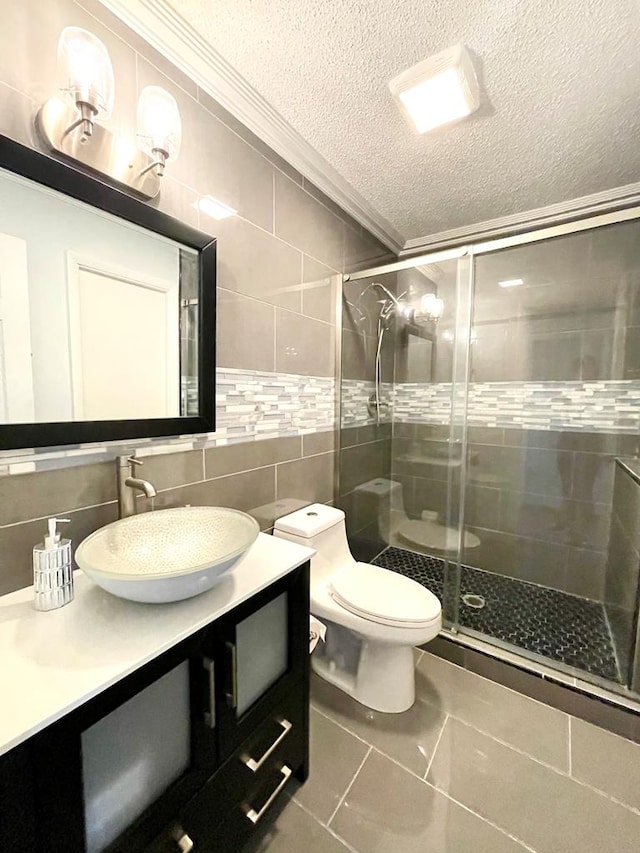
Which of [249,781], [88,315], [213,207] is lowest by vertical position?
[249,781]

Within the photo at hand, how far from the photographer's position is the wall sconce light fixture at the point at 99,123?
0.83m

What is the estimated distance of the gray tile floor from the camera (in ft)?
3.26

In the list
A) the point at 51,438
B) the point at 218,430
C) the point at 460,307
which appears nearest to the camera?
the point at 51,438

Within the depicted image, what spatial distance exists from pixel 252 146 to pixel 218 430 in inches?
44.4

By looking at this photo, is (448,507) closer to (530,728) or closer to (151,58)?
(530,728)

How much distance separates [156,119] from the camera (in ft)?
3.20

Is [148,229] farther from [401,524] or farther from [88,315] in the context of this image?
[401,524]

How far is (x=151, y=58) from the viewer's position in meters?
Result: 1.06

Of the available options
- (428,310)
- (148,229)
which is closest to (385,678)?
(148,229)

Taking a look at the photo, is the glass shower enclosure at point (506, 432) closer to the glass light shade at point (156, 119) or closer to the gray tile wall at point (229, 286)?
the gray tile wall at point (229, 286)

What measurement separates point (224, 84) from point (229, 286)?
669 millimetres

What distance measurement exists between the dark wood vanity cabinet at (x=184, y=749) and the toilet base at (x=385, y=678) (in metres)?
0.39

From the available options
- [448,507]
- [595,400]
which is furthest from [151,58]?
[595,400]

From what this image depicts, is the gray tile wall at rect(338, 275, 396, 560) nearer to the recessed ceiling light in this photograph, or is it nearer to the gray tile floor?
the recessed ceiling light
